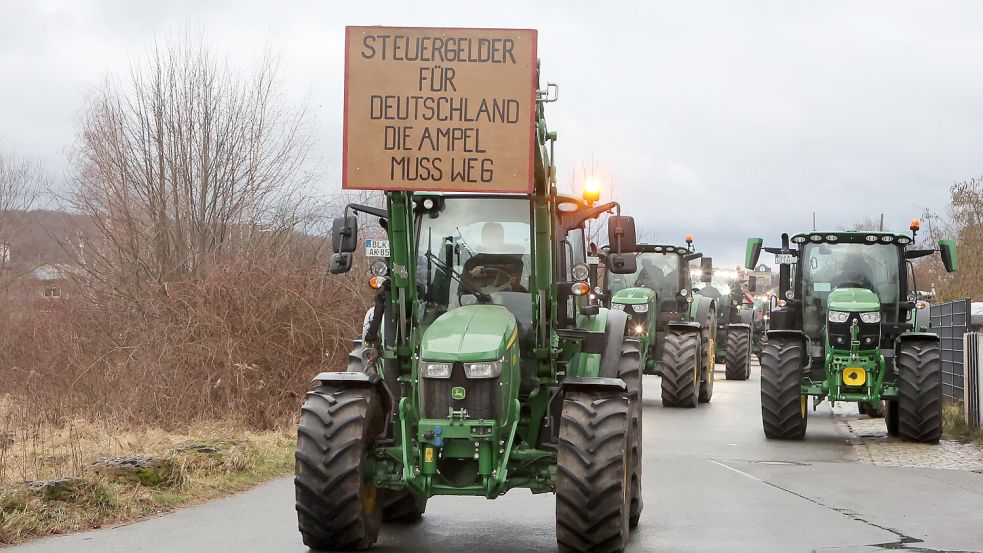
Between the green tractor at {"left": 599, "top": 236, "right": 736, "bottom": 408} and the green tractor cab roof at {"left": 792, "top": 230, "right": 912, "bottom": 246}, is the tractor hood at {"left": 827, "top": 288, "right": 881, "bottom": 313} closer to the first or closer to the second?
the green tractor cab roof at {"left": 792, "top": 230, "right": 912, "bottom": 246}

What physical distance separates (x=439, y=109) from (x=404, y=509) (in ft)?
10.4

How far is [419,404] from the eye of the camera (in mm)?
8250

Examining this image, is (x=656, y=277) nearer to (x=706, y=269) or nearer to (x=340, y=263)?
(x=706, y=269)

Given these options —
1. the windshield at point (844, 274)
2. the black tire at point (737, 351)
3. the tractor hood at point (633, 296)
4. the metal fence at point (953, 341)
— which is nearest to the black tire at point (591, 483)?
the windshield at point (844, 274)

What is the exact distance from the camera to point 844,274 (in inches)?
707

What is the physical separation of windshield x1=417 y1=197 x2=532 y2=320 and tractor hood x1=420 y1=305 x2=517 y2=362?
0.50 m

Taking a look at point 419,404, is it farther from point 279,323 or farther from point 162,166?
point 162,166

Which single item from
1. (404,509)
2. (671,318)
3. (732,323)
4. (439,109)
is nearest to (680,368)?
(671,318)

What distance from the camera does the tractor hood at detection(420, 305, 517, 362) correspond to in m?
8.06

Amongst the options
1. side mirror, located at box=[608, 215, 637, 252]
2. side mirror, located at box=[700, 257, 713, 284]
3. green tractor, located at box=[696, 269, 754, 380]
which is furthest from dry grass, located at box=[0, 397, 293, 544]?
green tractor, located at box=[696, 269, 754, 380]

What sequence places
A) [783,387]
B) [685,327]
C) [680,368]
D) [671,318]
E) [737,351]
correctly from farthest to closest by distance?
[737,351]
[671,318]
[685,327]
[680,368]
[783,387]

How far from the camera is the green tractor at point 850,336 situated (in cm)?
1616

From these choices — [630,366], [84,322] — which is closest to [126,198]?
[84,322]

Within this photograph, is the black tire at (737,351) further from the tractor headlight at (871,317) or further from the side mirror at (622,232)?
the side mirror at (622,232)
